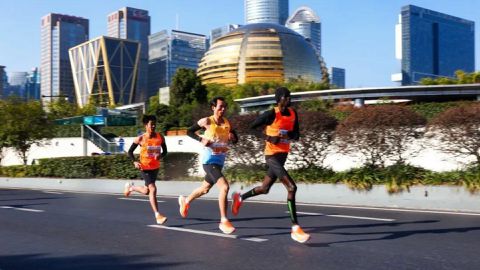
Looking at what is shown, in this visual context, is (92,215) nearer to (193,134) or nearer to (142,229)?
(142,229)

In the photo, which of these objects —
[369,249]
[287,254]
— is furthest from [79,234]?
[369,249]

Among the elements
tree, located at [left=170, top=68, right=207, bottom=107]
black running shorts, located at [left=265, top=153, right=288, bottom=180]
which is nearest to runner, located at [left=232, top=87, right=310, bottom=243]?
black running shorts, located at [left=265, top=153, right=288, bottom=180]

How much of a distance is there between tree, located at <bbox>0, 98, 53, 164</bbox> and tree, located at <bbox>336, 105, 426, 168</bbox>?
1953 cm

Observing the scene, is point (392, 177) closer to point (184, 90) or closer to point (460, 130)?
point (460, 130)

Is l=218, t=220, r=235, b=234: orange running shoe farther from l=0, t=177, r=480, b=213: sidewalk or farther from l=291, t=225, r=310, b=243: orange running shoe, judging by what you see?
l=0, t=177, r=480, b=213: sidewalk

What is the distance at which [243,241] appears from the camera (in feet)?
23.0

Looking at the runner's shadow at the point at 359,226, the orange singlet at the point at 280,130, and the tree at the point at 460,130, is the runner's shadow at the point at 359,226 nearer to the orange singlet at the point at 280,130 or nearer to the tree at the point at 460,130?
the orange singlet at the point at 280,130

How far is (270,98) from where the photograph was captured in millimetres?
56688

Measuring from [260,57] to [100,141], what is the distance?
72.8m

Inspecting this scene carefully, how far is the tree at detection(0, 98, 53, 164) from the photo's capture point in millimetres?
27250

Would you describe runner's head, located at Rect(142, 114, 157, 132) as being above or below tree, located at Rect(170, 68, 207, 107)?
below

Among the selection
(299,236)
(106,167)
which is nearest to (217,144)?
(299,236)

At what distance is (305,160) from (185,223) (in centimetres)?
629

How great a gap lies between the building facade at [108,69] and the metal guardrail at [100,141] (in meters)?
115
